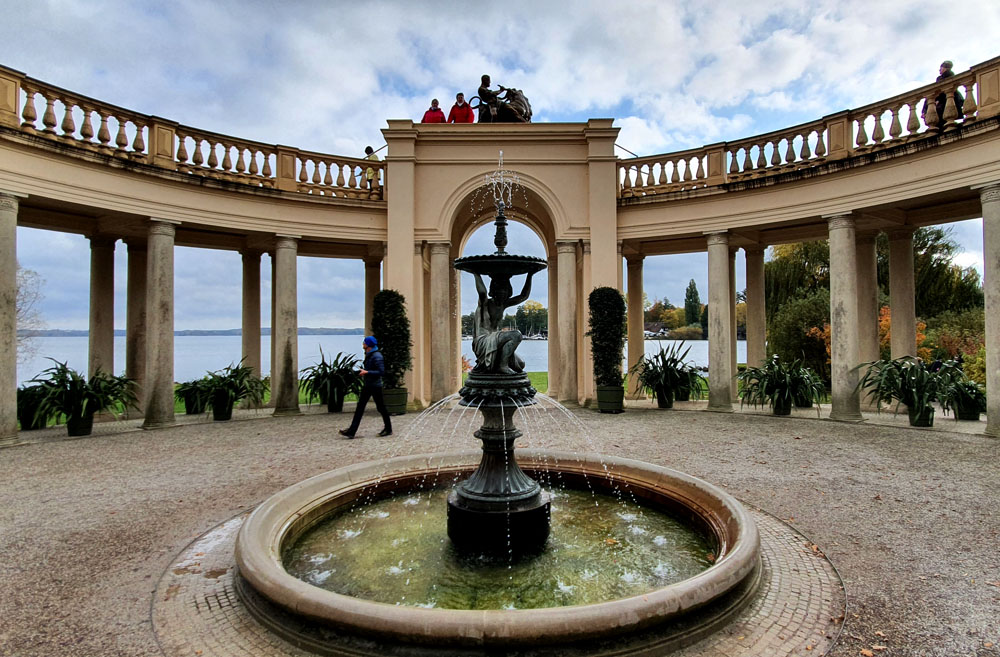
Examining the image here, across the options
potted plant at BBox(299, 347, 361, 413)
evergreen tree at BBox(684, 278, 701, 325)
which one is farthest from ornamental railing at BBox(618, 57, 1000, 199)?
evergreen tree at BBox(684, 278, 701, 325)

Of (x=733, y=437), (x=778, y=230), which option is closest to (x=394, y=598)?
(x=733, y=437)

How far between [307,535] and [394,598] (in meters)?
1.54

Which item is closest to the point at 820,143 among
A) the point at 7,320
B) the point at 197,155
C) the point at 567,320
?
the point at 567,320

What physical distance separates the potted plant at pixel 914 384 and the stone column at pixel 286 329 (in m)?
12.5

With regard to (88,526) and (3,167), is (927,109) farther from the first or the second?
(3,167)

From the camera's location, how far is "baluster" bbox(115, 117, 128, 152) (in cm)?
952

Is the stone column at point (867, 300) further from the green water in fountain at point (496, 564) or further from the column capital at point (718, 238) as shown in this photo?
the green water in fountain at point (496, 564)

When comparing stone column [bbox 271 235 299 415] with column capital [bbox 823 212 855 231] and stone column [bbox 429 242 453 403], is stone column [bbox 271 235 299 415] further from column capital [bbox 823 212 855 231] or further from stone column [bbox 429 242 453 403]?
column capital [bbox 823 212 855 231]

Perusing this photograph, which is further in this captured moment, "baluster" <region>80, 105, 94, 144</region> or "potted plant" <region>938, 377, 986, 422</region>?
"potted plant" <region>938, 377, 986, 422</region>

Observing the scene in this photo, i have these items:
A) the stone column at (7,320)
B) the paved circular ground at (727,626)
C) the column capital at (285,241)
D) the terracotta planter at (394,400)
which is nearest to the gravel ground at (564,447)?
the paved circular ground at (727,626)

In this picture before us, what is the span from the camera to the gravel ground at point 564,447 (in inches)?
120

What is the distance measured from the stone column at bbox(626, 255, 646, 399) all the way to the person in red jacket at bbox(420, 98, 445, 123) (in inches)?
281

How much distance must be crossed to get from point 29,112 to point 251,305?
6.62 metres

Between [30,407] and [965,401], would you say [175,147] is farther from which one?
[965,401]
